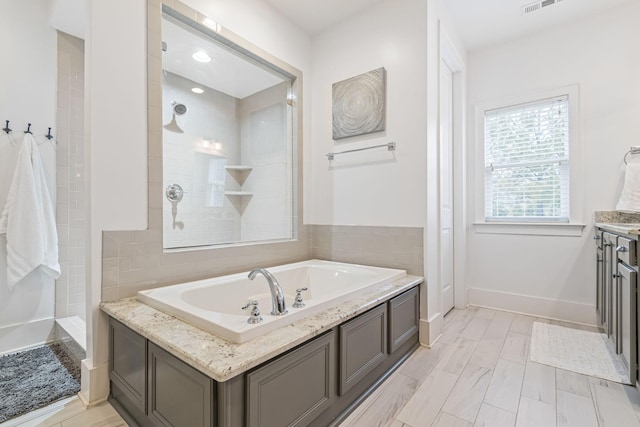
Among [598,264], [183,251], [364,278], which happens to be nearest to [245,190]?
[183,251]

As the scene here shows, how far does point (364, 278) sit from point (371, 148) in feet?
3.46

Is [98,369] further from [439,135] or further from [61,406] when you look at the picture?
[439,135]

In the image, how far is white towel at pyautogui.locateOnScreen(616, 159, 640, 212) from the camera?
2.27 m

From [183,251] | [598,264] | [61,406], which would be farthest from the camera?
[598,264]

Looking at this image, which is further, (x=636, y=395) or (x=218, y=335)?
(x=636, y=395)

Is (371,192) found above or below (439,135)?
below

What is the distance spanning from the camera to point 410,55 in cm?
226

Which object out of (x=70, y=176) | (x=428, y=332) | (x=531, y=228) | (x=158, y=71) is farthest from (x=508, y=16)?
(x=70, y=176)

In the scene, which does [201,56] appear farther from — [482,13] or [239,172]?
[482,13]

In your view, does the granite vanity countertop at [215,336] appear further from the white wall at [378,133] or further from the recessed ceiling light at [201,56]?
the recessed ceiling light at [201,56]

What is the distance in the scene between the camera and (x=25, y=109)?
218 centimetres

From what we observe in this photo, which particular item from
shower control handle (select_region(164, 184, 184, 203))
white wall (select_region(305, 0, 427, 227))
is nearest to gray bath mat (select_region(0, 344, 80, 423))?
shower control handle (select_region(164, 184, 184, 203))

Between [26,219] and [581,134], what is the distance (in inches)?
174

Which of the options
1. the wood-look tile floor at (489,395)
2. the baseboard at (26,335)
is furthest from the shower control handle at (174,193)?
the wood-look tile floor at (489,395)
